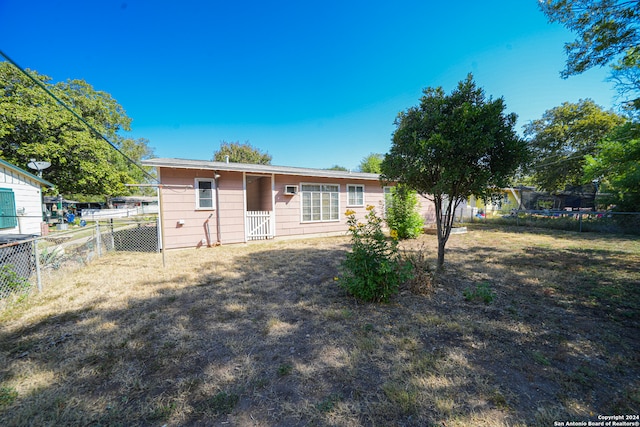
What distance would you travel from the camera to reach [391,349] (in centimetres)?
235

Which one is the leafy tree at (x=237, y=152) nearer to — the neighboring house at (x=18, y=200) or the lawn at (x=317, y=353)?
the neighboring house at (x=18, y=200)

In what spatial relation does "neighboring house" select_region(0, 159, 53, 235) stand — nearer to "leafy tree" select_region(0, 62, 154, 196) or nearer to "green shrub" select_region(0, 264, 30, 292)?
"leafy tree" select_region(0, 62, 154, 196)

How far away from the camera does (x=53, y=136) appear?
40.7 feet

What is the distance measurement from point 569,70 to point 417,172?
342cm

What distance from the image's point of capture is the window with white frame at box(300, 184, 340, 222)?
941 cm

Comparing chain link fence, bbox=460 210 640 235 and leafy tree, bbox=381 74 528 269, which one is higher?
leafy tree, bbox=381 74 528 269

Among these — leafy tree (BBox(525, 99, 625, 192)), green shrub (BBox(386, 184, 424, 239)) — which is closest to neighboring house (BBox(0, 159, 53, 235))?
green shrub (BBox(386, 184, 424, 239))

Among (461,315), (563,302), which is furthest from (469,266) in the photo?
(461,315)

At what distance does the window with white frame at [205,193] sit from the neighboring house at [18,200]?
18.0ft

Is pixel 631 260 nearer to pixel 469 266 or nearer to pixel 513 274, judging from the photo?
pixel 513 274

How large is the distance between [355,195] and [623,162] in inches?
290

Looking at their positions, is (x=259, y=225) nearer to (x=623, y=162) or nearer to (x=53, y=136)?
(x=623, y=162)

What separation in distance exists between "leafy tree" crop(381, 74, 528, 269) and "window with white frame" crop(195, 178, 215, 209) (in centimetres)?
596

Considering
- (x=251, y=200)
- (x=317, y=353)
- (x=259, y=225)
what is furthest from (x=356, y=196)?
(x=317, y=353)
